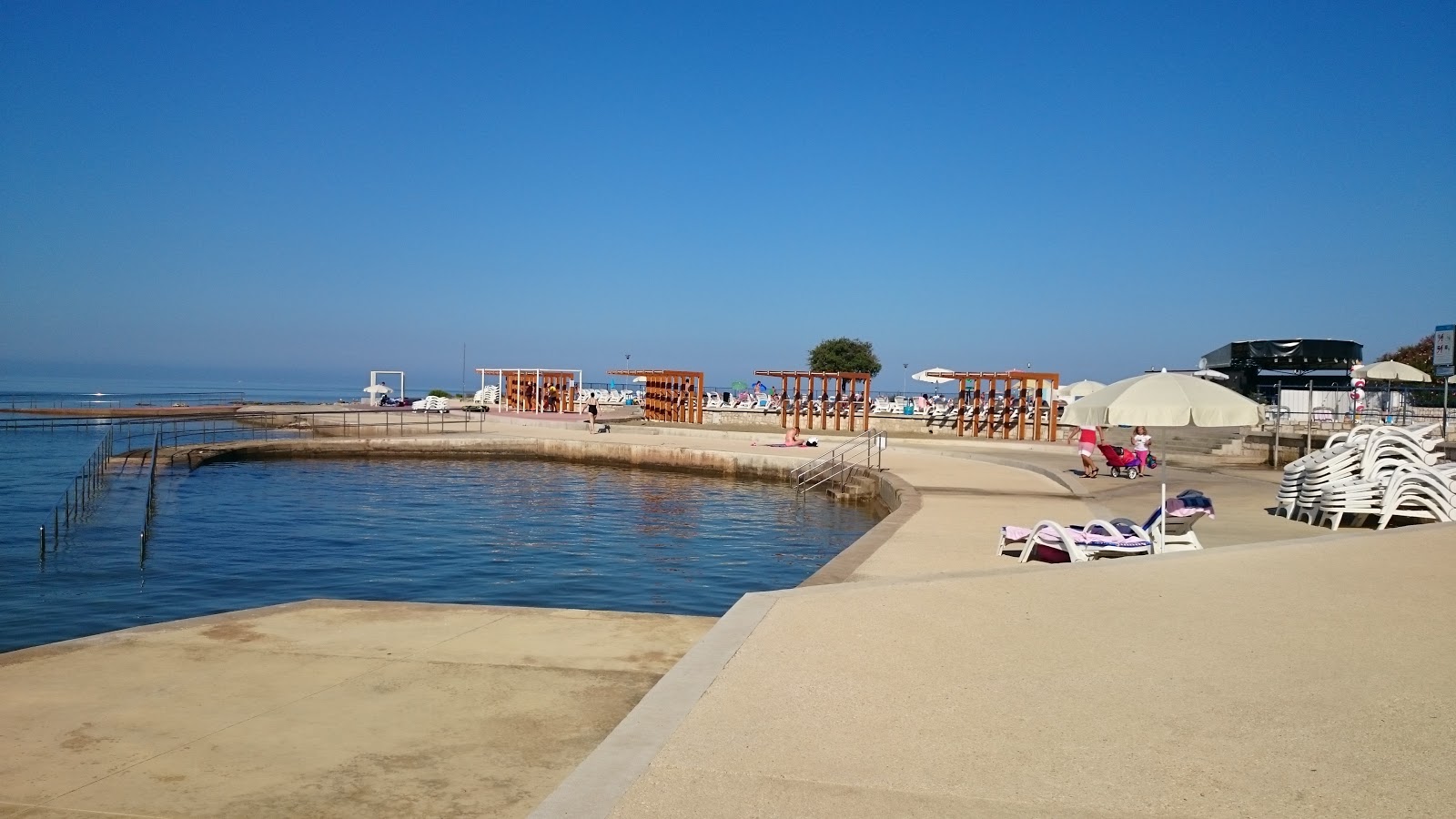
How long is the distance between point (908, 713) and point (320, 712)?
2.88 meters

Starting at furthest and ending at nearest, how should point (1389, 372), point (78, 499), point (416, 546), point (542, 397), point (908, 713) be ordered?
point (542, 397) < point (1389, 372) < point (78, 499) < point (416, 546) < point (908, 713)

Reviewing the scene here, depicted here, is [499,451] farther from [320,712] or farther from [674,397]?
[320,712]

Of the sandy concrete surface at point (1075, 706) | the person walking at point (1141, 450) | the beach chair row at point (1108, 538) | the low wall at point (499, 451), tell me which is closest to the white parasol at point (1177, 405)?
the beach chair row at point (1108, 538)

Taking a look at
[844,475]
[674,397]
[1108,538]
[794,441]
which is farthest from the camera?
[674,397]

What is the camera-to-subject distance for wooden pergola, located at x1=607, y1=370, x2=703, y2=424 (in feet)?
125

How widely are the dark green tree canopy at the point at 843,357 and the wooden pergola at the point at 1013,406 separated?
129 ft

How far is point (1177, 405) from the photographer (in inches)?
408

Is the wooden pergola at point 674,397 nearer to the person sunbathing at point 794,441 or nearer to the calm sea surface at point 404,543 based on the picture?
the person sunbathing at point 794,441

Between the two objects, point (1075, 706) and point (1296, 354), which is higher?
point (1296, 354)

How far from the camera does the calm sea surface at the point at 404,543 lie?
11211 mm

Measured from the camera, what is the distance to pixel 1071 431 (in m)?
31.6

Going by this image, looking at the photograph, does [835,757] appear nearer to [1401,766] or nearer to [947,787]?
[947,787]

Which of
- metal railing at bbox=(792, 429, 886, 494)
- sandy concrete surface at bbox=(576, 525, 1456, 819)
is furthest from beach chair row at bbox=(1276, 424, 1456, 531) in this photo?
metal railing at bbox=(792, 429, 886, 494)

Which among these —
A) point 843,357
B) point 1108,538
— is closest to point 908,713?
point 1108,538
